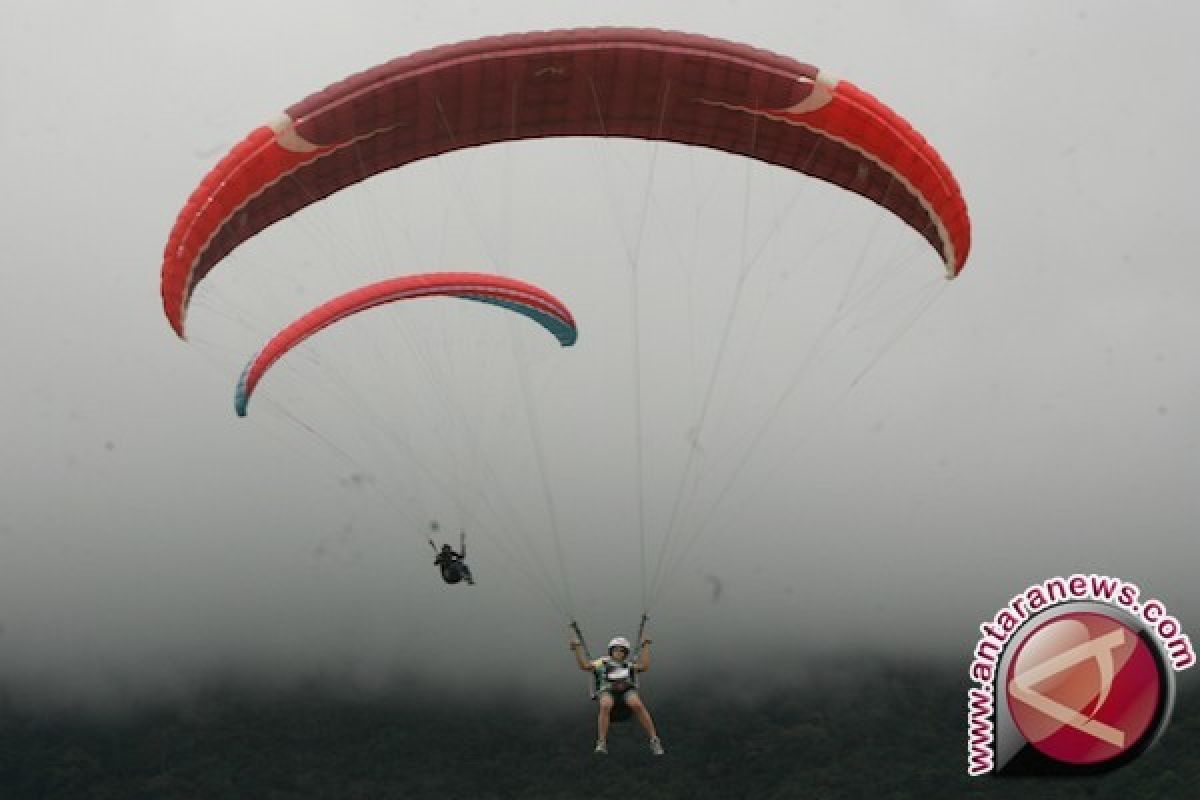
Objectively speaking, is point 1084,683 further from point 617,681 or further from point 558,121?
point 558,121

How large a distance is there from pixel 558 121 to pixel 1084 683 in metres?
12.5

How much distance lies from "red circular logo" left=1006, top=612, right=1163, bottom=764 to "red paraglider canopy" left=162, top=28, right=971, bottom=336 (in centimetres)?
774

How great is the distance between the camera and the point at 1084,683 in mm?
22406

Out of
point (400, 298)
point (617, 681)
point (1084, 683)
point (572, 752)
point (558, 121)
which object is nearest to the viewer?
point (1084, 683)

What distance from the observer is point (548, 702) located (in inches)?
7766

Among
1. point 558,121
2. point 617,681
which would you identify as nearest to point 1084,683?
point 617,681

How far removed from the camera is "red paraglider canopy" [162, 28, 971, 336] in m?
24.2

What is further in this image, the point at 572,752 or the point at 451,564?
the point at 572,752

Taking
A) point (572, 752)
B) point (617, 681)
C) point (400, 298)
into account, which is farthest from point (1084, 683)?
point (572, 752)

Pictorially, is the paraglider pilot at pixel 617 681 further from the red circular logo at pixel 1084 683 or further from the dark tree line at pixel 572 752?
the dark tree line at pixel 572 752

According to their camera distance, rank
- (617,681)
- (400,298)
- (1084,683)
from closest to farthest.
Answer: (1084,683) < (617,681) < (400,298)

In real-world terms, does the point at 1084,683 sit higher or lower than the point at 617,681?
lower

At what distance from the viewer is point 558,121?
25.7m

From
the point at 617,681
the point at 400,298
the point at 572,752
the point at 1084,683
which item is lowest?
the point at 1084,683
